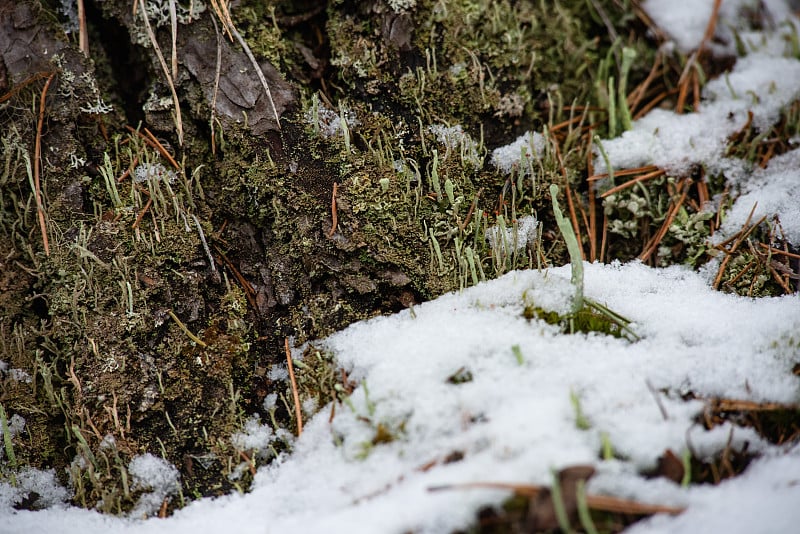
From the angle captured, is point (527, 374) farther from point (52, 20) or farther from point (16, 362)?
point (52, 20)

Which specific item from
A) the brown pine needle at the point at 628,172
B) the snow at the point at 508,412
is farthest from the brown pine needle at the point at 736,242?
the brown pine needle at the point at 628,172

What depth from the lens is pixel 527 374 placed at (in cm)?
200

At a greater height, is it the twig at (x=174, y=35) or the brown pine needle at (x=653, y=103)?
the twig at (x=174, y=35)

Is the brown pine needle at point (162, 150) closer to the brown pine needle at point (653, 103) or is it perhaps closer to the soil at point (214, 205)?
the soil at point (214, 205)

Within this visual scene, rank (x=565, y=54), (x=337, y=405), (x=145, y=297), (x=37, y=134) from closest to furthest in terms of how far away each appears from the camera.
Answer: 1. (x=337, y=405)
2. (x=145, y=297)
3. (x=37, y=134)
4. (x=565, y=54)

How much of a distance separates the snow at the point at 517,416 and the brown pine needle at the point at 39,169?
1.02 meters

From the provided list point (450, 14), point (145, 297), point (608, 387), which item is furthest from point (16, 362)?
point (450, 14)

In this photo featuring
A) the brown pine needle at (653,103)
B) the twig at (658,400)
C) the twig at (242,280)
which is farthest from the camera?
the brown pine needle at (653,103)

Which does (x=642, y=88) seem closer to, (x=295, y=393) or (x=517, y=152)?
(x=517, y=152)

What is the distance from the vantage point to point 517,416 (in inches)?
72.3

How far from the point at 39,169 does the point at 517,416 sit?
91.8 inches

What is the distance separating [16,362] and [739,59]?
405 cm

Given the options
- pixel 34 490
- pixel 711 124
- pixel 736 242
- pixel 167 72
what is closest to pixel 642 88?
pixel 711 124

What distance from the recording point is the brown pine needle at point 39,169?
2.51 m
